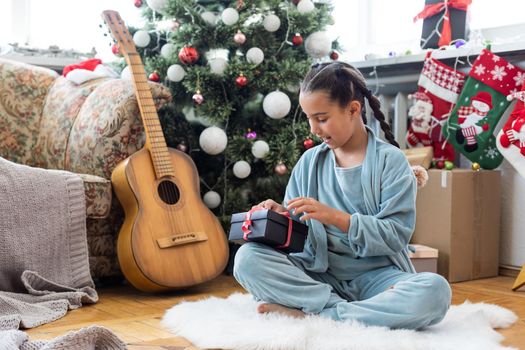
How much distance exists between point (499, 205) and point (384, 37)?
1196 millimetres

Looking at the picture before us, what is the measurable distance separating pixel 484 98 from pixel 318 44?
25.8 inches

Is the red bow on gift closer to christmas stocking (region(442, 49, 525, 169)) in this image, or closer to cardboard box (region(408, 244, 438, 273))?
christmas stocking (region(442, 49, 525, 169))

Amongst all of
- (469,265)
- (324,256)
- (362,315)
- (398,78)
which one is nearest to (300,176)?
(324,256)

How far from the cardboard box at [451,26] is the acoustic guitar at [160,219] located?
47.5 inches

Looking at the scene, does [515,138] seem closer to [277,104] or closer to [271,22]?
[277,104]

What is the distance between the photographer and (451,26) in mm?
3029

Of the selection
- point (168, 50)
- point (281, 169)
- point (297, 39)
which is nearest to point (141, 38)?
point (168, 50)

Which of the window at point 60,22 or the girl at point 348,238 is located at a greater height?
the window at point 60,22

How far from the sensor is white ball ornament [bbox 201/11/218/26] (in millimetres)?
2693

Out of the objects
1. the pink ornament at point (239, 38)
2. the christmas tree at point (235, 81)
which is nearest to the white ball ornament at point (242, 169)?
the christmas tree at point (235, 81)

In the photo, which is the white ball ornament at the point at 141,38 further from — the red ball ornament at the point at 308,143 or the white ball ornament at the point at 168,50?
the red ball ornament at the point at 308,143

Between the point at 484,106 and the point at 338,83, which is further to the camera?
the point at 484,106

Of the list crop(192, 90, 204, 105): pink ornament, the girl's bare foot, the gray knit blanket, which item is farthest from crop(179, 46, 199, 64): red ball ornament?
the girl's bare foot

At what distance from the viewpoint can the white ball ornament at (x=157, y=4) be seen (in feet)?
8.91
